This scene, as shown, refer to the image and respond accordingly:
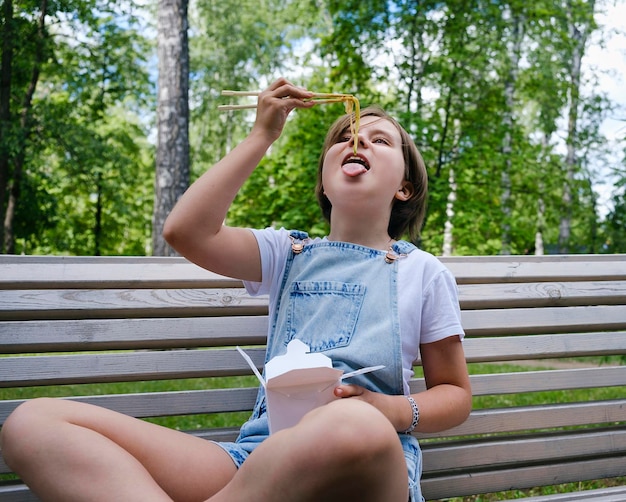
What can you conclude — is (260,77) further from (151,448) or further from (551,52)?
(151,448)

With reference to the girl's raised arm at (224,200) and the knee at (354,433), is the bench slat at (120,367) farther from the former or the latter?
the knee at (354,433)

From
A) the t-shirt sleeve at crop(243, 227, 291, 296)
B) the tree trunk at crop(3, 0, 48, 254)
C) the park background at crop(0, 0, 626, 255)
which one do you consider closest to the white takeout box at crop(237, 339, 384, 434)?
the t-shirt sleeve at crop(243, 227, 291, 296)

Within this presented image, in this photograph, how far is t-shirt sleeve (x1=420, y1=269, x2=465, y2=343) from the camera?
1845 mm

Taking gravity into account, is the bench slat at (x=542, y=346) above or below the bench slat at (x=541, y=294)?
below

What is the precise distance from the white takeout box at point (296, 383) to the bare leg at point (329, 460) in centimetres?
10

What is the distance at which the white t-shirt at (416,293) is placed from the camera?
1.85 metres

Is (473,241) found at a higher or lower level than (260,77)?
lower

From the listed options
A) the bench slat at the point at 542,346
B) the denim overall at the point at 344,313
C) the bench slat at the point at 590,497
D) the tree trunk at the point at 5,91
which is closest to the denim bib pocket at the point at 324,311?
the denim overall at the point at 344,313

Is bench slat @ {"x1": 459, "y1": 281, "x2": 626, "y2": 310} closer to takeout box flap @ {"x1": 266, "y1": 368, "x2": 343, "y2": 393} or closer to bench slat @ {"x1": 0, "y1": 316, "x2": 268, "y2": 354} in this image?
bench slat @ {"x1": 0, "y1": 316, "x2": 268, "y2": 354}

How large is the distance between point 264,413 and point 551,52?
54.4ft

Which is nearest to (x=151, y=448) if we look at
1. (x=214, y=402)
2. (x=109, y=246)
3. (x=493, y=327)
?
(x=214, y=402)

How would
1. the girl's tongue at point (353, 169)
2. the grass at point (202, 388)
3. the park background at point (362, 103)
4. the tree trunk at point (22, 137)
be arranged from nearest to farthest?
the girl's tongue at point (353, 169) < the grass at point (202, 388) < the park background at point (362, 103) < the tree trunk at point (22, 137)

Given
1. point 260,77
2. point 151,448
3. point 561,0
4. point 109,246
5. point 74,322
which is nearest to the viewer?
point 151,448

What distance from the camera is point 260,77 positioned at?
2045 centimetres
